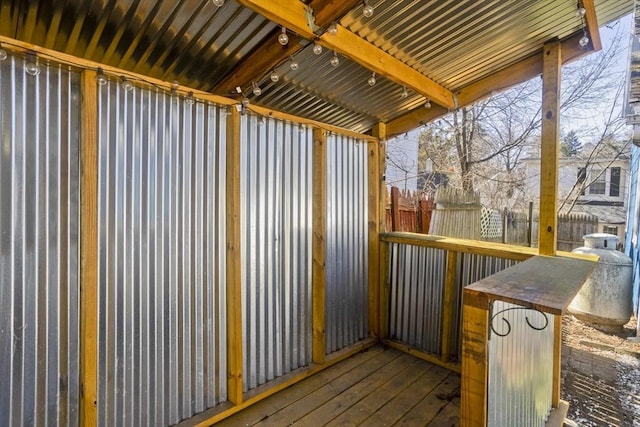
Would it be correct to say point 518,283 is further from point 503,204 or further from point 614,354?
point 503,204

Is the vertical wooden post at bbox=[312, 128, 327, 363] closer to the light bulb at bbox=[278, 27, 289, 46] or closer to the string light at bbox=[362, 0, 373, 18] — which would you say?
the light bulb at bbox=[278, 27, 289, 46]

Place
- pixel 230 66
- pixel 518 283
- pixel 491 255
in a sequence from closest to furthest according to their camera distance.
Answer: pixel 518 283 < pixel 230 66 < pixel 491 255

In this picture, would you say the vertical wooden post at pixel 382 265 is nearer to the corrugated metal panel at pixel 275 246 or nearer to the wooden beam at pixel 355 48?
the wooden beam at pixel 355 48

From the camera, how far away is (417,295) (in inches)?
122

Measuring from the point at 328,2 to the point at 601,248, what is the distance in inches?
176

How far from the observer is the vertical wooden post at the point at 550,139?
219 cm

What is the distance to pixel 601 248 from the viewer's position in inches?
161

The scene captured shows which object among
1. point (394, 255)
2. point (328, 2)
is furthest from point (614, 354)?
point (328, 2)

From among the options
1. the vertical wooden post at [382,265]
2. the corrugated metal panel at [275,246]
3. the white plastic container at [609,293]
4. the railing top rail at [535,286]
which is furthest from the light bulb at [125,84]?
the white plastic container at [609,293]

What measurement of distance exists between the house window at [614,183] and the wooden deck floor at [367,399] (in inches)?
443

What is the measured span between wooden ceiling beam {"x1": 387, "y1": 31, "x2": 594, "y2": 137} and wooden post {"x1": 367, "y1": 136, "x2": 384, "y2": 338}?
0.40m

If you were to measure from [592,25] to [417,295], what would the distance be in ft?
7.56

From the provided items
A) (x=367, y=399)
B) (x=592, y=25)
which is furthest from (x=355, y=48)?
(x=367, y=399)

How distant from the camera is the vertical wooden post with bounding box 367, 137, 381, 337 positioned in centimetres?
327
